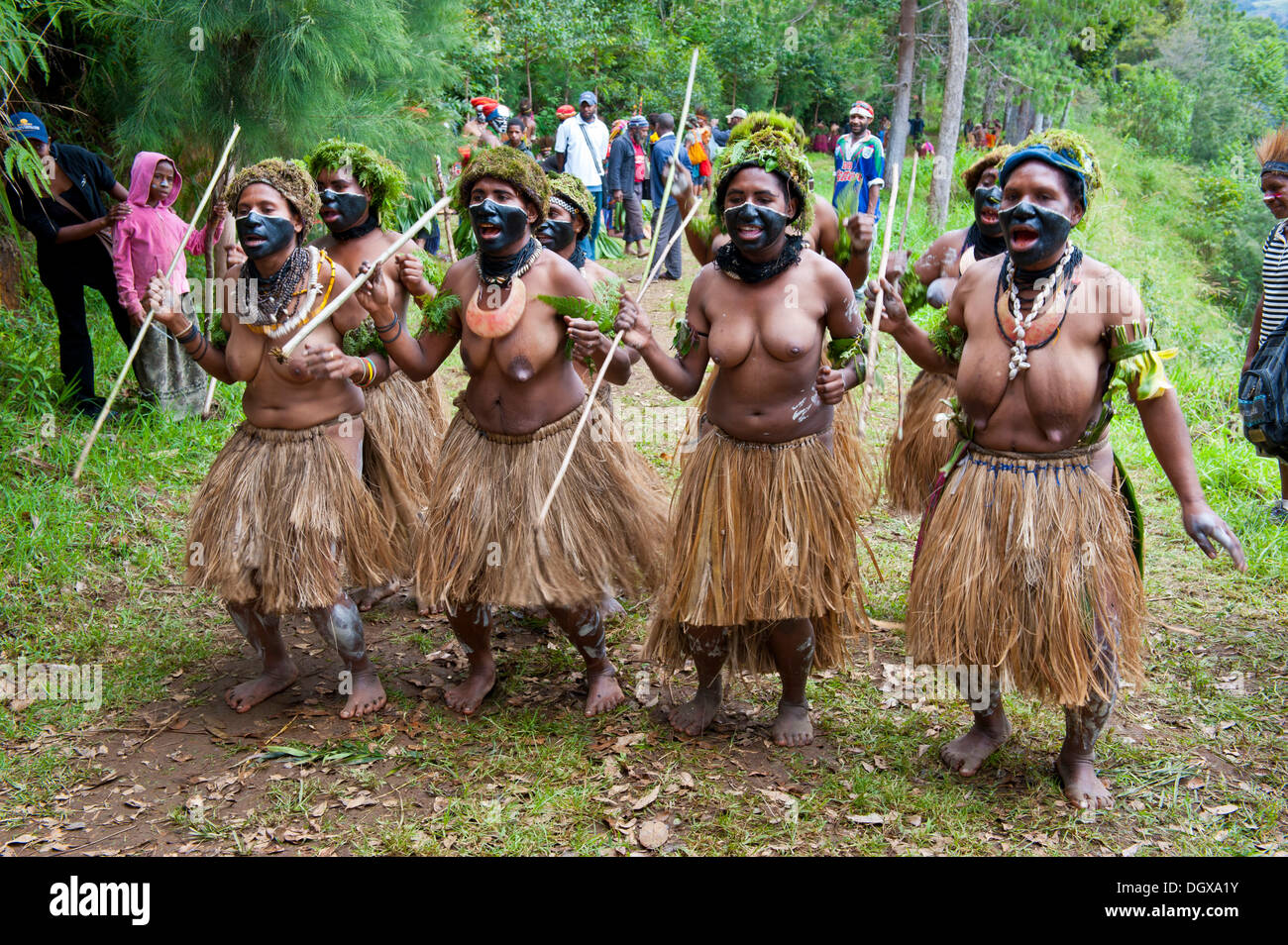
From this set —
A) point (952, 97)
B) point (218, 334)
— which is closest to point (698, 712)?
point (218, 334)

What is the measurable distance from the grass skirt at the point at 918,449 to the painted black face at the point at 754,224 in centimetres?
160

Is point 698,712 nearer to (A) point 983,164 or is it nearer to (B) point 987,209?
(B) point 987,209

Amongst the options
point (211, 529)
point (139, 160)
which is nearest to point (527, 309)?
point (211, 529)

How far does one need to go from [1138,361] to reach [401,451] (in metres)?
2.94

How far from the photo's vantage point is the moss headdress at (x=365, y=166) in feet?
14.0

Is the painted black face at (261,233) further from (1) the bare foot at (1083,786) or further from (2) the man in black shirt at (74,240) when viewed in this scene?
(1) the bare foot at (1083,786)

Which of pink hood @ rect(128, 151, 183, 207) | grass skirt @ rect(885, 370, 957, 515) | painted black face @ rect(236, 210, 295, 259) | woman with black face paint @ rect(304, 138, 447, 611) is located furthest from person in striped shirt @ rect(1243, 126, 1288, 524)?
pink hood @ rect(128, 151, 183, 207)

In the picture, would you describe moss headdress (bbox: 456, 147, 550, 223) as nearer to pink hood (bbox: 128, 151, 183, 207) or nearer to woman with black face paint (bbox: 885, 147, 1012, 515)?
woman with black face paint (bbox: 885, 147, 1012, 515)

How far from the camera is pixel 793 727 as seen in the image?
3.53 meters

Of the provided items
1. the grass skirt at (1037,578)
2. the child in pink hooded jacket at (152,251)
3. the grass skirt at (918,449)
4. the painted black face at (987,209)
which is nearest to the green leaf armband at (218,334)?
the child in pink hooded jacket at (152,251)

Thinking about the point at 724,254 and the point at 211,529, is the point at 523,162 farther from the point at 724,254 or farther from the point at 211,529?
the point at 211,529

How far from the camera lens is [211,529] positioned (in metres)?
3.57

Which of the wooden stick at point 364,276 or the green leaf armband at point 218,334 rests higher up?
the wooden stick at point 364,276

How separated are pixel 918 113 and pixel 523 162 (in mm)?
26453
